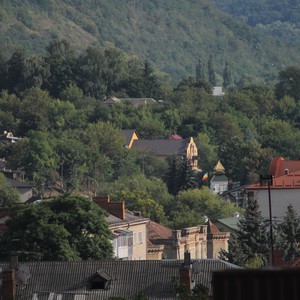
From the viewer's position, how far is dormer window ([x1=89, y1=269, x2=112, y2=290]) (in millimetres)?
34281

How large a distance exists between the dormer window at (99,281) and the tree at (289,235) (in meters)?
19.8

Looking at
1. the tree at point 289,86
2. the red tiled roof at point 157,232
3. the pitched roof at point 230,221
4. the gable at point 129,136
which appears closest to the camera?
the red tiled roof at point 157,232

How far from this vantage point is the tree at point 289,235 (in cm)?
5590

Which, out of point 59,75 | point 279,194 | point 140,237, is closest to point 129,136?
point 59,75

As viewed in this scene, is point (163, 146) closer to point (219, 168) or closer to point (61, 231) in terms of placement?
point (219, 168)

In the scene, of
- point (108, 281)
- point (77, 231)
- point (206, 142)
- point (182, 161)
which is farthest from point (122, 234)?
point (206, 142)

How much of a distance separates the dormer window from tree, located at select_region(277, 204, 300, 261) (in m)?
19.8

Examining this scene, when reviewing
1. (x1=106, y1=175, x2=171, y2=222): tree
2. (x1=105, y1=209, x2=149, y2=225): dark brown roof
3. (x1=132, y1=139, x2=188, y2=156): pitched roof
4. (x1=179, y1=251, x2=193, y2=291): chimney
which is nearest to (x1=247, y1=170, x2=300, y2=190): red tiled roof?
(x1=105, y1=209, x2=149, y2=225): dark brown roof

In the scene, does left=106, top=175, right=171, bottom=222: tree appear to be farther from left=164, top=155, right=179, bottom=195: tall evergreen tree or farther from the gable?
the gable

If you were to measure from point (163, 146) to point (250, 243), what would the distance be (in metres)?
91.8

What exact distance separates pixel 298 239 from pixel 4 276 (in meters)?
27.3

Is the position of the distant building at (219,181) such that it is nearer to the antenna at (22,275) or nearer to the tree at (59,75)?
the tree at (59,75)

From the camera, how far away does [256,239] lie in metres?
60.6

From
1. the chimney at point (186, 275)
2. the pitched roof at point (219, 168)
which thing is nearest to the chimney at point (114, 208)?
the chimney at point (186, 275)
